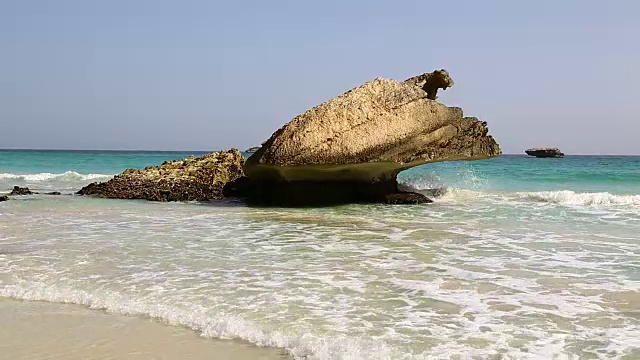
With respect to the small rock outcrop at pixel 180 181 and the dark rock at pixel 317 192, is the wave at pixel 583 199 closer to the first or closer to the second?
the dark rock at pixel 317 192

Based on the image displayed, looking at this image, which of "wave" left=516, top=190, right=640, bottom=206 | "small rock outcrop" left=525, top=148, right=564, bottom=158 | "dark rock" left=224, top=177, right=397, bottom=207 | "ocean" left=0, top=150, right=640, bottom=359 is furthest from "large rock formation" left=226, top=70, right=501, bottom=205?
"small rock outcrop" left=525, top=148, right=564, bottom=158

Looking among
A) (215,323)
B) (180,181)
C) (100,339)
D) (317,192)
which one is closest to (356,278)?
(215,323)

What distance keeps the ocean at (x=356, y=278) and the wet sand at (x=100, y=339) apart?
0.44 ft

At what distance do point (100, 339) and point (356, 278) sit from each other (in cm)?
239

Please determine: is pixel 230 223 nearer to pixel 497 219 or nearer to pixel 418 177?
pixel 497 219

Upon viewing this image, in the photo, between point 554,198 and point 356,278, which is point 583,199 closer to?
point 554,198

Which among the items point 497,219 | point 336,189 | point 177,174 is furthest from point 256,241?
point 177,174

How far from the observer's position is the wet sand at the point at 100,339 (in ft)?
11.8

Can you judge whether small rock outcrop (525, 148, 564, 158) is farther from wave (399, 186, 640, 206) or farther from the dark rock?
the dark rock

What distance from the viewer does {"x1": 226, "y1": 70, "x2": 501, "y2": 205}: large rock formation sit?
1143cm

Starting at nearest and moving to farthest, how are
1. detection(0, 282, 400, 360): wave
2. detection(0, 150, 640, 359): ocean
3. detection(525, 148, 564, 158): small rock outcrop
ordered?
detection(0, 282, 400, 360): wave, detection(0, 150, 640, 359): ocean, detection(525, 148, 564, 158): small rock outcrop

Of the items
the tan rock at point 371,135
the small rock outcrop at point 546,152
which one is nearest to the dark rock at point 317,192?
the tan rock at point 371,135

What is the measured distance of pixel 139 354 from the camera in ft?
11.8

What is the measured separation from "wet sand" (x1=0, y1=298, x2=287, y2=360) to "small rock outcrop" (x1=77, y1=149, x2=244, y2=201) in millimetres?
9892
